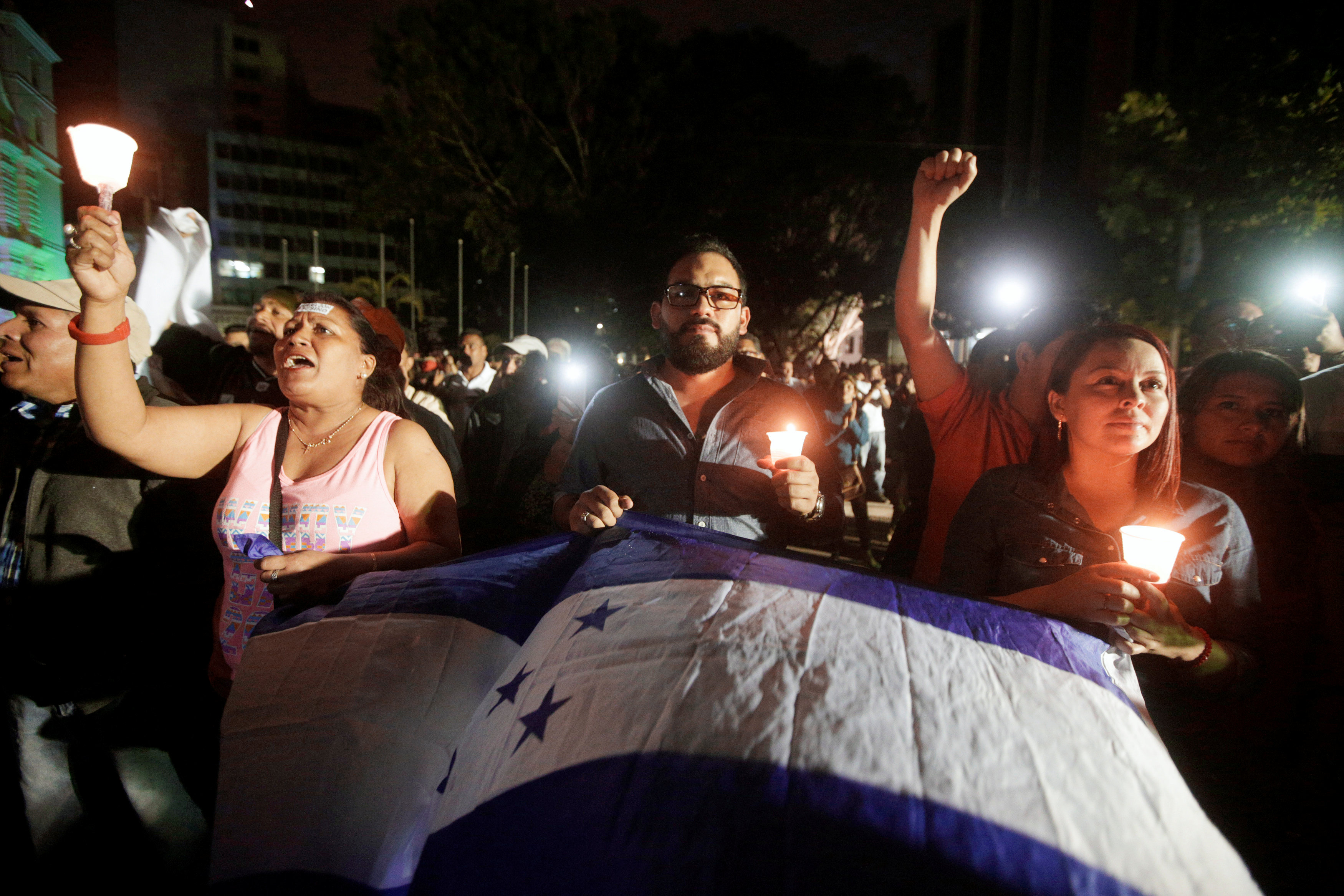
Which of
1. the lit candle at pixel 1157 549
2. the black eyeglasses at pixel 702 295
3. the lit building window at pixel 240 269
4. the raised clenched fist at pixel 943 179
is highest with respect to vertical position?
the lit building window at pixel 240 269

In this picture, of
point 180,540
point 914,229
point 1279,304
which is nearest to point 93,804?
point 180,540

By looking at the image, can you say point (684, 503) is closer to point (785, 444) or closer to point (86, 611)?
point (785, 444)

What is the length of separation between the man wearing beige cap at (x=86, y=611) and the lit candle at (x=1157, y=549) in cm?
303

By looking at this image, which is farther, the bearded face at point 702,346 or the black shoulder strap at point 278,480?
the bearded face at point 702,346

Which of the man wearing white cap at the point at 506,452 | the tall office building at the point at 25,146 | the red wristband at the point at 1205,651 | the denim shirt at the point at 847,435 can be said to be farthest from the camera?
the denim shirt at the point at 847,435

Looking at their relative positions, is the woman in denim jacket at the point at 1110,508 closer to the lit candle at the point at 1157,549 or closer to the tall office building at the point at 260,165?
the lit candle at the point at 1157,549

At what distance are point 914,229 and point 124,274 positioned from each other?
257 cm

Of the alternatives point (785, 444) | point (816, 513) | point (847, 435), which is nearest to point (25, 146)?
point (785, 444)

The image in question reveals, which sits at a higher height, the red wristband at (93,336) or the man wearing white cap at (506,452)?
the red wristband at (93,336)

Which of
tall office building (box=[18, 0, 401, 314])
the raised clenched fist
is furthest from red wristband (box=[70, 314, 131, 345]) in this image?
tall office building (box=[18, 0, 401, 314])

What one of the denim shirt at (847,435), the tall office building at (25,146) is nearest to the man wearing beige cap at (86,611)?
the tall office building at (25,146)

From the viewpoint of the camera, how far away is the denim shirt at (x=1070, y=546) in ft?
5.96

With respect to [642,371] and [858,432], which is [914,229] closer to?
[642,371]

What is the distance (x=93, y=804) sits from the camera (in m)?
2.68
